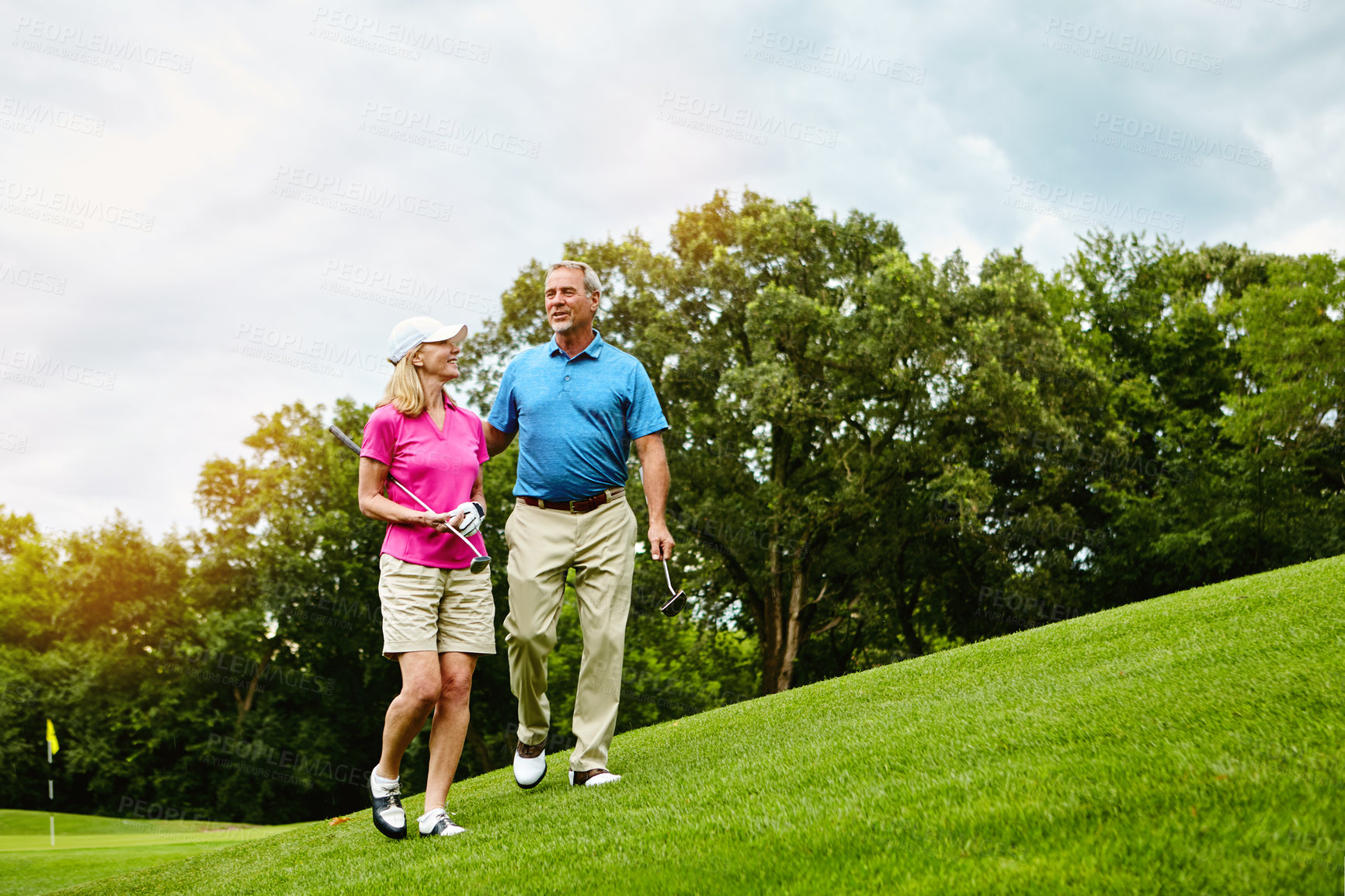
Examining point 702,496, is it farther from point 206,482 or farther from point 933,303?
point 206,482

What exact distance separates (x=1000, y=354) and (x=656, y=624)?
14.8 metres

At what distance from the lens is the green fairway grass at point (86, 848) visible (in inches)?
440

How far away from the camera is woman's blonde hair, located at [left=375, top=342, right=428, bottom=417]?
4961mm

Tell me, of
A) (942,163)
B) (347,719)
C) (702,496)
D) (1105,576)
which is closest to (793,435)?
(702,496)

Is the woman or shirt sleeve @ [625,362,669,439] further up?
shirt sleeve @ [625,362,669,439]

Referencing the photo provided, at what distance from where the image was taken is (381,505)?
481 centimetres

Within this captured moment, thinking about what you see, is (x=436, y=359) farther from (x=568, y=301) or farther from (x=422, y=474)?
(x=568, y=301)

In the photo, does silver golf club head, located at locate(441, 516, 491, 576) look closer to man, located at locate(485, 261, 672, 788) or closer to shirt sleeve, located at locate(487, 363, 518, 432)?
man, located at locate(485, 261, 672, 788)

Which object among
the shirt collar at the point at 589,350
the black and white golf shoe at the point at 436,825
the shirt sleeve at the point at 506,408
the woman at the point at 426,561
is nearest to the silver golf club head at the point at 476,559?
the woman at the point at 426,561

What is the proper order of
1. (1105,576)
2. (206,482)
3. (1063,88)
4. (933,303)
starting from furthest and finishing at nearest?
(206,482)
(1105,576)
(933,303)
(1063,88)

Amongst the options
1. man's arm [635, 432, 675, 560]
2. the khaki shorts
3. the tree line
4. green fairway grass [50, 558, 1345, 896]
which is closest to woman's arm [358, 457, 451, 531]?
the khaki shorts

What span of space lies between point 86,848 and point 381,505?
14843 mm

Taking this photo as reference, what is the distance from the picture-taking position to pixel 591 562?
18.7 feet

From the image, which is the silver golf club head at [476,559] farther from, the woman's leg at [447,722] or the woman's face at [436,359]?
the woman's face at [436,359]
